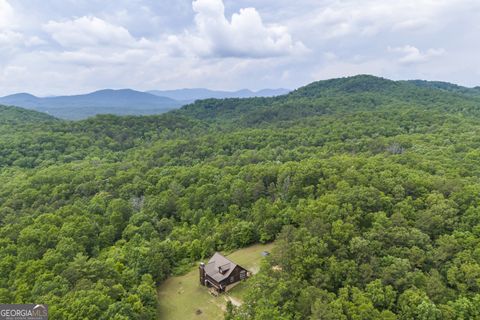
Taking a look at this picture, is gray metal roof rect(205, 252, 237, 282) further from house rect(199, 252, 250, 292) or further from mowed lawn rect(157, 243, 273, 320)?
mowed lawn rect(157, 243, 273, 320)

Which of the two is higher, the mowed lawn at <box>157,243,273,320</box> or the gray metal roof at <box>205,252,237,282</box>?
the gray metal roof at <box>205,252,237,282</box>

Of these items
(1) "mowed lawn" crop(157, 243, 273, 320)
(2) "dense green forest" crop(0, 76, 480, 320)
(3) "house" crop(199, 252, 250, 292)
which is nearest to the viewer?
(2) "dense green forest" crop(0, 76, 480, 320)

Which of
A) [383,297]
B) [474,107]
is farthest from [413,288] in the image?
[474,107]

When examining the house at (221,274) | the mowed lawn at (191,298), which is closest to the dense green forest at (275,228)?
the mowed lawn at (191,298)

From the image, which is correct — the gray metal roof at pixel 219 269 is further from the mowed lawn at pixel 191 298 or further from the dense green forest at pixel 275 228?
the dense green forest at pixel 275 228

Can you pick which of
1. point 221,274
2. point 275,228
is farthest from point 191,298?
point 275,228

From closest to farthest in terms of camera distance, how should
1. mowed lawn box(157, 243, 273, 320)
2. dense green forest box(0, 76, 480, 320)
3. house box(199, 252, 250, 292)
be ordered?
dense green forest box(0, 76, 480, 320) < mowed lawn box(157, 243, 273, 320) < house box(199, 252, 250, 292)

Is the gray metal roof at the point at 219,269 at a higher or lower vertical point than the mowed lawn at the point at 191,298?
higher

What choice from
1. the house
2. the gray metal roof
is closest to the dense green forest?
the house
